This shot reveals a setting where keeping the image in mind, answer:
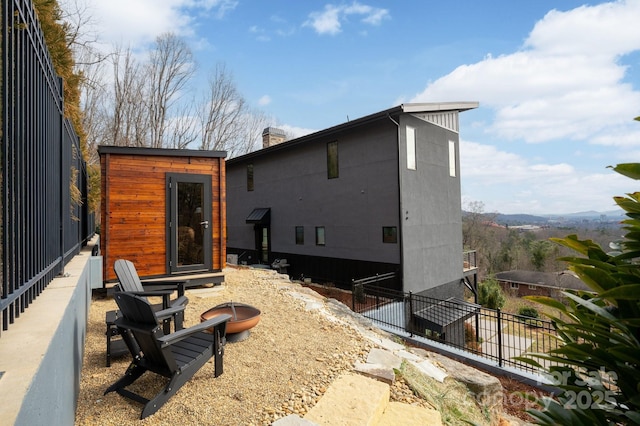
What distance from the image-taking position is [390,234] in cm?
1172

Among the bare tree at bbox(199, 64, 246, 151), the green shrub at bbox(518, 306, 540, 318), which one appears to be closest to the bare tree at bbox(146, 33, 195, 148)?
the bare tree at bbox(199, 64, 246, 151)

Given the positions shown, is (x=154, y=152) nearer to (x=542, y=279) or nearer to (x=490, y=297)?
(x=490, y=297)

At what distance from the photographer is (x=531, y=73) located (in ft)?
31.1

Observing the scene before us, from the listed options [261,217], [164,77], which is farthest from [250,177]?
[164,77]

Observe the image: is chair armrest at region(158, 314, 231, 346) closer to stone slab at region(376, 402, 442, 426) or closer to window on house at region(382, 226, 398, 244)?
stone slab at region(376, 402, 442, 426)

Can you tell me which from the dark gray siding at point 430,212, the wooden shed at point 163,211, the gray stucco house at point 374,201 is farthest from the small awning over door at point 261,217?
the wooden shed at point 163,211

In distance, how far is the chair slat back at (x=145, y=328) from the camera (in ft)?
8.90

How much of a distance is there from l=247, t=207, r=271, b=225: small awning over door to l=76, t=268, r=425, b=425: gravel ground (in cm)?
1147

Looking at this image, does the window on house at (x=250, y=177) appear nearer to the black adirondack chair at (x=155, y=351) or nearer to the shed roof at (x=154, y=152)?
the shed roof at (x=154, y=152)

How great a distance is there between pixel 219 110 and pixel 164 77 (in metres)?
4.02

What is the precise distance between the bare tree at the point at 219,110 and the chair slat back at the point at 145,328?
21.6 metres

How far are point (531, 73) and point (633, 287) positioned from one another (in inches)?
428

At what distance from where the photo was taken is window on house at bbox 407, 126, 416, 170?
1189cm

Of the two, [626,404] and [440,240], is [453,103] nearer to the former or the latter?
[440,240]
